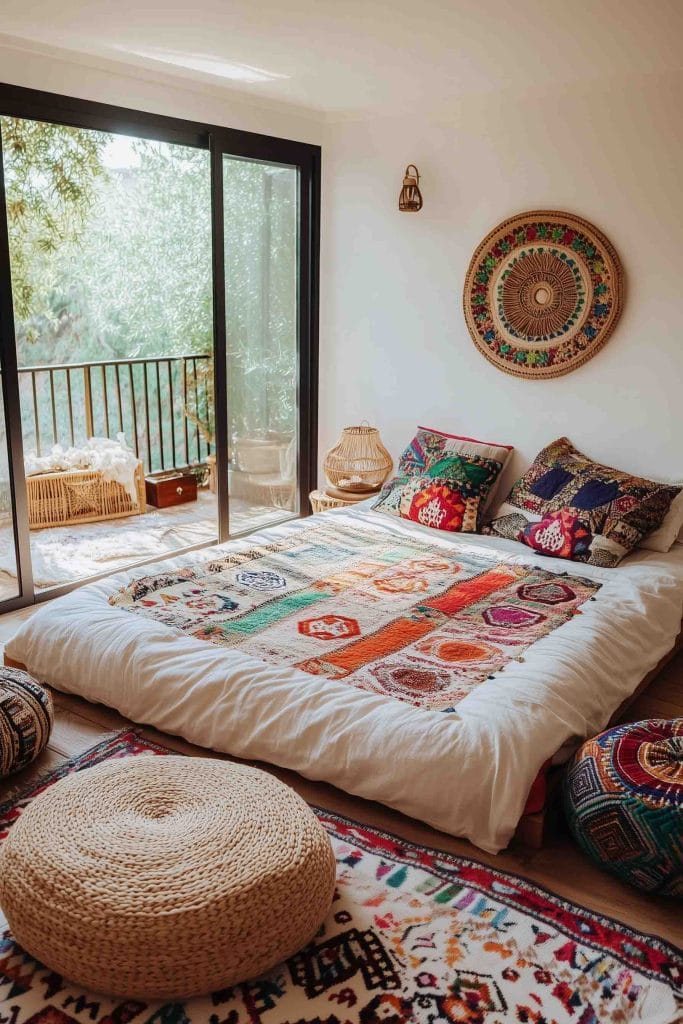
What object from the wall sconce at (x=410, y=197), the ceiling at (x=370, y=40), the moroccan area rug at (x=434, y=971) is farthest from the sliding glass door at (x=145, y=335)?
the moroccan area rug at (x=434, y=971)

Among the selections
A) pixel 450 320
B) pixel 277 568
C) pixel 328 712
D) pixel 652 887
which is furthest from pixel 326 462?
pixel 652 887

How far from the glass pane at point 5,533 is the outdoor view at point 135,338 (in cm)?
2

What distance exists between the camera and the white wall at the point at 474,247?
391 cm

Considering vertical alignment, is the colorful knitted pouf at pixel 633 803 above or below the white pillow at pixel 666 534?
below

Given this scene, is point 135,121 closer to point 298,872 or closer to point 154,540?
point 154,540

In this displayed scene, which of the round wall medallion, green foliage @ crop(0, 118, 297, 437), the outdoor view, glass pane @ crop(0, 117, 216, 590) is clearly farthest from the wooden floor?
green foliage @ crop(0, 118, 297, 437)

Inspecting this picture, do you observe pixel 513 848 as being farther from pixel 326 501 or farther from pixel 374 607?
pixel 326 501

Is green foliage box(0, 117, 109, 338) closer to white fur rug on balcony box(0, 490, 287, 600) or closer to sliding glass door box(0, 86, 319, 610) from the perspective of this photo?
sliding glass door box(0, 86, 319, 610)

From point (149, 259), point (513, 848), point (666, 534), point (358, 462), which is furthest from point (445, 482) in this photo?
point (149, 259)

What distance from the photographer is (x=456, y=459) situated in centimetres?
431

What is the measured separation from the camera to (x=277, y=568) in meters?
3.60

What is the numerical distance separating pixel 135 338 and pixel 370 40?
367cm

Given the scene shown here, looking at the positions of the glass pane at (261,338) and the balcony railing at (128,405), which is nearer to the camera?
the glass pane at (261,338)

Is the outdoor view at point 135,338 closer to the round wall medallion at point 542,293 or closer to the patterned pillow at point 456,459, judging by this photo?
the patterned pillow at point 456,459
